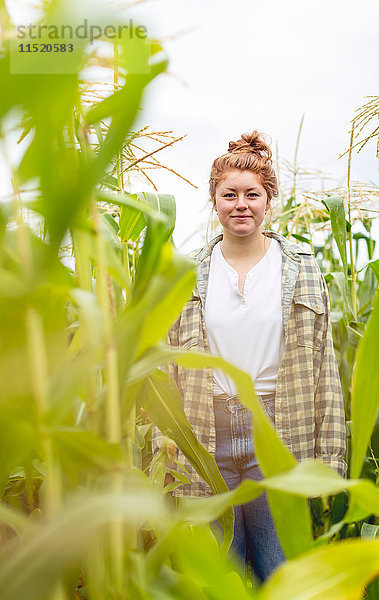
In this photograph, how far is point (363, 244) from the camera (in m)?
2.10

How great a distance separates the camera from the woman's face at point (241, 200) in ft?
4.11

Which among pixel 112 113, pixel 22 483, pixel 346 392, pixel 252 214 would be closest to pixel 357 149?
pixel 252 214

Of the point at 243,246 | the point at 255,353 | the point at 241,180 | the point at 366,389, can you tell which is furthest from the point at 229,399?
the point at 366,389

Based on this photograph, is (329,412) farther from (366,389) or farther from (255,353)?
(366,389)

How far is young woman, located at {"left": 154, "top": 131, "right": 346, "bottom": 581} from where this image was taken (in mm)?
1202

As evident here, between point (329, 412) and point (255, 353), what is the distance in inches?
8.3

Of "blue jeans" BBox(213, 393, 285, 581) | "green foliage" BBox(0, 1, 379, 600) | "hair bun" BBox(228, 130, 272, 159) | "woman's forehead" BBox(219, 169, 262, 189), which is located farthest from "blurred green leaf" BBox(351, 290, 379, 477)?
"hair bun" BBox(228, 130, 272, 159)

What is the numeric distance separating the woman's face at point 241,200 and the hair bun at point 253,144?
101 mm

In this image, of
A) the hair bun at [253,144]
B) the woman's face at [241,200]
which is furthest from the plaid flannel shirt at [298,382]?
the hair bun at [253,144]

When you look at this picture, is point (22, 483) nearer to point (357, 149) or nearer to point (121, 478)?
point (121, 478)

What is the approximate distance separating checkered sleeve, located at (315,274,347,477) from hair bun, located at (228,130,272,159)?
0.39 metres

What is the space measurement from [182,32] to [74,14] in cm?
11

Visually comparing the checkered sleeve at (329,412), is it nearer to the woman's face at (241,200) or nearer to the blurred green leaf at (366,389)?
the woman's face at (241,200)

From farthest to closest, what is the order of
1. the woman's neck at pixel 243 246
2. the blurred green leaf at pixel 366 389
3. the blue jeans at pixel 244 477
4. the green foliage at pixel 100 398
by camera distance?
the woman's neck at pixel 243 246 < the blue jeans at pixel 244 477 < the blurred green leaf at pixel 366 389 < the green foliage at pixel 100 398
